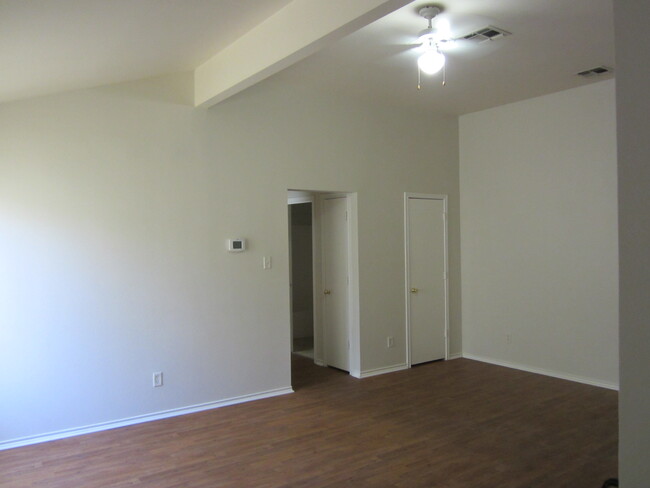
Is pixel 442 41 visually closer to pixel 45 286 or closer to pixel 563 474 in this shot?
pixel 563 474

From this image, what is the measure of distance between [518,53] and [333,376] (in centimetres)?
368

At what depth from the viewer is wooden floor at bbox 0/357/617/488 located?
3.11 m

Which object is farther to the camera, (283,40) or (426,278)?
(426,278)

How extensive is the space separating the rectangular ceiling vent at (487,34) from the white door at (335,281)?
2.25 meters

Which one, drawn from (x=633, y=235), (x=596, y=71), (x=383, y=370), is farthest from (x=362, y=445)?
(x=596, y=71)

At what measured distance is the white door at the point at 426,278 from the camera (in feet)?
19.3

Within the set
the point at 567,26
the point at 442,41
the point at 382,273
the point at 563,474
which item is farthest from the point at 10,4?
the point at 382,273

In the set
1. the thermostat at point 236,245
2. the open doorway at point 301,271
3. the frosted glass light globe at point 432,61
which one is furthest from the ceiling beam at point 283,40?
the open doorway at point 301,271

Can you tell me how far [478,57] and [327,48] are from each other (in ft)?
4.29

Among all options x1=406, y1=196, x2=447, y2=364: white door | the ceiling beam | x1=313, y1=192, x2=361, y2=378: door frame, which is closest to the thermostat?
the ceiling beam

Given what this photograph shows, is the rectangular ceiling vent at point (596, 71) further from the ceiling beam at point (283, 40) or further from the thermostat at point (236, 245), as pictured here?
the thermostat at point (236, 245)

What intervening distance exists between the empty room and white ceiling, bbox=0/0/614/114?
0.03 meters

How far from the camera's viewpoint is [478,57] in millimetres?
4176

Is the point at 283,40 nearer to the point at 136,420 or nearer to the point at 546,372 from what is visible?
the point at 136,420
